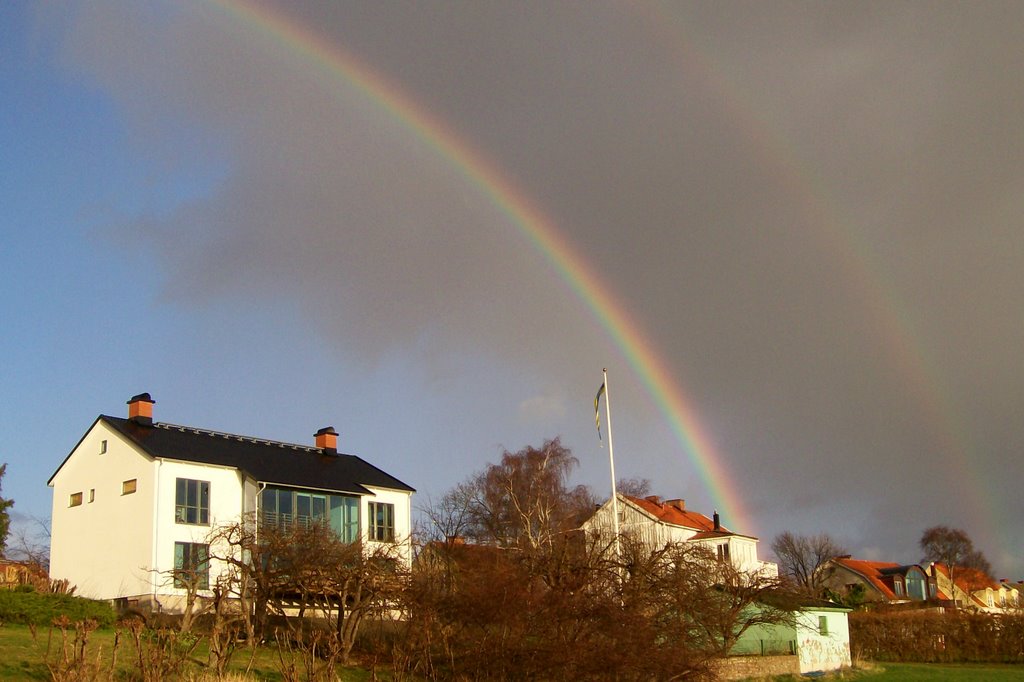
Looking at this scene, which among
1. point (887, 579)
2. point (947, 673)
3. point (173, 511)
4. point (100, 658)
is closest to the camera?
point (100, 658)

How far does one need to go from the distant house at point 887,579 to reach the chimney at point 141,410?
66045 millimetres

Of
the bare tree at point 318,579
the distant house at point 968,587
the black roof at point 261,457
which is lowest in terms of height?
the distant house at point 968,587

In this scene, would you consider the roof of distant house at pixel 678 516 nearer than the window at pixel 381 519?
No

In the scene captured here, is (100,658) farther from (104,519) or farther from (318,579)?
(104,519)

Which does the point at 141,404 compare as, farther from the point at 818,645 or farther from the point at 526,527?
the point at 818,645

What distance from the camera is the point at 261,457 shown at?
41.2 meters

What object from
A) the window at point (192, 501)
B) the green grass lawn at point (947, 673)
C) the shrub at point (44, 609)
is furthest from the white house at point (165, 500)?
the green grass lawn at point (947, 673)

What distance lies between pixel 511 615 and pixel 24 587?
699 inches

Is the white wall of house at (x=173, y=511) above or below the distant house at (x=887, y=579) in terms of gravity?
above

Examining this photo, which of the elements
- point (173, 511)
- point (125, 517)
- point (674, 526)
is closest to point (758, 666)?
point (173, 511)

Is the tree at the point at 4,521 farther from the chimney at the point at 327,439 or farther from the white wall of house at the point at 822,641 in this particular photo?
the white wall of house at the point at 822,641

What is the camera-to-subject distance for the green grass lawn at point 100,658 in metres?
15.9

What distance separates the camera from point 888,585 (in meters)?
89.0

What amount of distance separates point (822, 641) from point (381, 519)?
1923 centimetres
